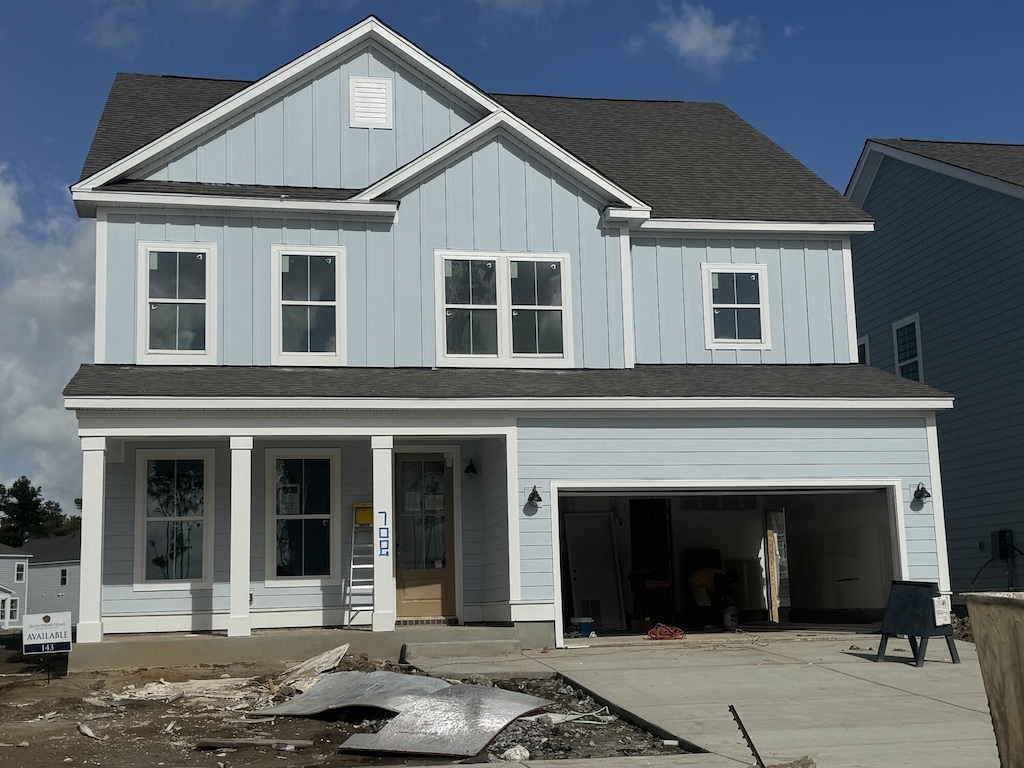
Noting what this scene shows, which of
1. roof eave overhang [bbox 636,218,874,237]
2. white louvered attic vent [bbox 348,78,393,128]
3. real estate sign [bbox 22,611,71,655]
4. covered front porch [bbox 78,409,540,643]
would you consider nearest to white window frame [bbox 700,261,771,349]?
roof eave overhang [bbox 636,218,874,237]

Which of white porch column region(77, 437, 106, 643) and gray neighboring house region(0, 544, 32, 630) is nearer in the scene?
white porch column region(77, 437, 106, 643)

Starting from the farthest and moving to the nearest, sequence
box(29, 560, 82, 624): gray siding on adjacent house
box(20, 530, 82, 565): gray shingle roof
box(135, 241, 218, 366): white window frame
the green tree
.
Result: the green tree < box(20, 530, 82, 565): gray shingle roof < box(29, 560, 82, 624): gray siding on adjacent house < box(135, 241, 218, 366): white window frame

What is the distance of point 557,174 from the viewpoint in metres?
16.3

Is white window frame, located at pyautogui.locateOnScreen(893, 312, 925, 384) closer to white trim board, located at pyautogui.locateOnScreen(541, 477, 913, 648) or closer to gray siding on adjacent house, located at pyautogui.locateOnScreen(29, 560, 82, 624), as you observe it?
white trim board, located at pyautogui.locateOnScreen(541, 477, 913, 648)

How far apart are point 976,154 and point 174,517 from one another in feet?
50.6

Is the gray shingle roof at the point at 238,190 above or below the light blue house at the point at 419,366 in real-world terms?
above

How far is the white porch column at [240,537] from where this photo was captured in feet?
44.8

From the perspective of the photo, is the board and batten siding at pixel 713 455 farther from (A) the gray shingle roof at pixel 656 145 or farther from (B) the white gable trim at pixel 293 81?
(B) the white gable trim at pixel 293 81

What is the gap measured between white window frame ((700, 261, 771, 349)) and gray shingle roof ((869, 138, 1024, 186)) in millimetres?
4627

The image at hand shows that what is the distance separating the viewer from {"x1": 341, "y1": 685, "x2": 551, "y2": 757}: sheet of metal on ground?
8.20 m

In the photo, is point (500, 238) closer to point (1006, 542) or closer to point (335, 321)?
point (335, 321)

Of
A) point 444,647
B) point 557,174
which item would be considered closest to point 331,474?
point 444,647

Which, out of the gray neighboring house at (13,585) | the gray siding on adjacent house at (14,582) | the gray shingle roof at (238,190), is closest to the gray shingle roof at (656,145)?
the gray shingle roof at (238,190)

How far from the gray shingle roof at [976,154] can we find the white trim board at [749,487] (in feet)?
20.7
